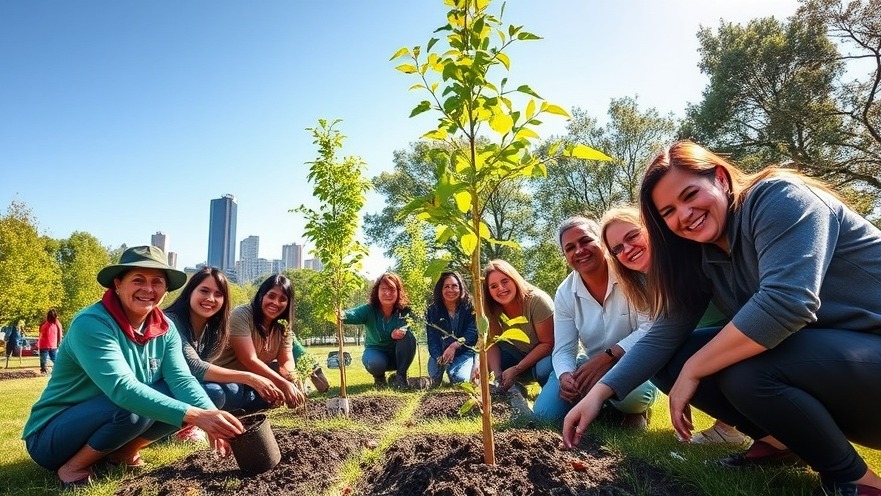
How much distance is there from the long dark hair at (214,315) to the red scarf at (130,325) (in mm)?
1167

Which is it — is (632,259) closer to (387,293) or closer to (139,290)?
(139,290)

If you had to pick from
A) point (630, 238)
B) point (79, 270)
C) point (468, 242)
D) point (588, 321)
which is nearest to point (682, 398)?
point (468, 242)

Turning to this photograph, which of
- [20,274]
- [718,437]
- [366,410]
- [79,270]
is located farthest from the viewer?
[79,270]

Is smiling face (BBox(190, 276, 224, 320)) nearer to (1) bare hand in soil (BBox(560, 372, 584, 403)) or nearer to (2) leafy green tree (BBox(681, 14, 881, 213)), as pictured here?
(1) bare hand in soil (BBox(560, 372, 584, 403))

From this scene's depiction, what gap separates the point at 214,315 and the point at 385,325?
3.26 metres

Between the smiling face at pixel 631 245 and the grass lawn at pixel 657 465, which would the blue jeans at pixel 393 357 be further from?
the smiling face at pixel 631 245

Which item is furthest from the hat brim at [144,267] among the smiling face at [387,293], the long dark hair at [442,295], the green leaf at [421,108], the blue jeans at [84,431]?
the smiling face at [387,293]

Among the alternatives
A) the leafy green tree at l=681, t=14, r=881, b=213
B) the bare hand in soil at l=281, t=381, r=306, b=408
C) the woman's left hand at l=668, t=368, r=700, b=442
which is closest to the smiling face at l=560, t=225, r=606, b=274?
the woman's left hand at l=668, t=368, r=700, b=442

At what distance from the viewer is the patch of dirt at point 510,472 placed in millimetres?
2023

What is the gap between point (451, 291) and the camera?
6730mm

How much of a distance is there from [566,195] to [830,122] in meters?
12.2

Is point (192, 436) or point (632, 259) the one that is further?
point (192, 436)

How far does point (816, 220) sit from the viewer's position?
1.83 meters

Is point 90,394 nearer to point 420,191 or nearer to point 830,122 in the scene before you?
point 830,122
